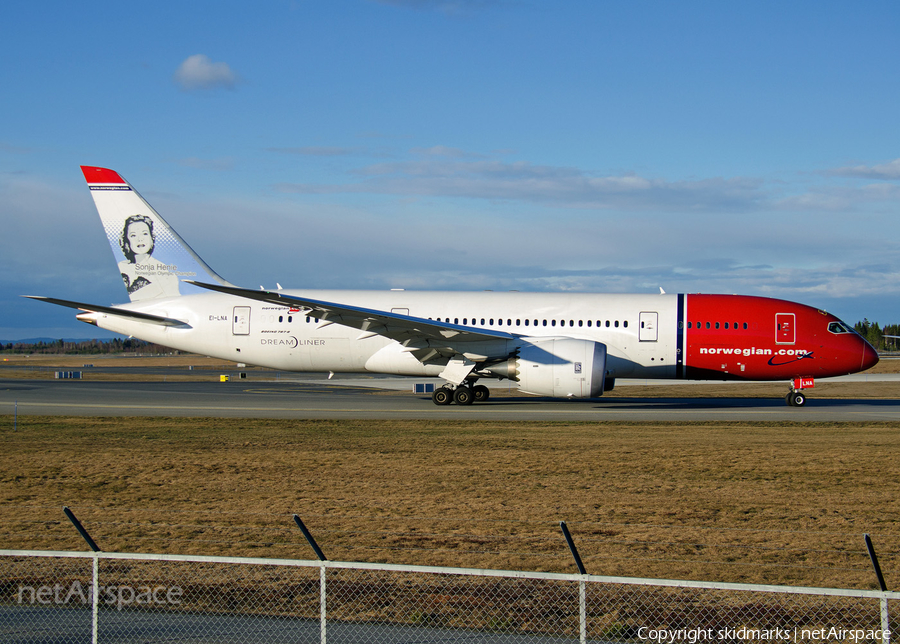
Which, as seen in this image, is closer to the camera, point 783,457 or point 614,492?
point 614,492

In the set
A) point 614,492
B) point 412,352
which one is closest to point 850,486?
point 614,492

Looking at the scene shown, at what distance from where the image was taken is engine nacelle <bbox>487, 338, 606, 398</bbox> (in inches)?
890

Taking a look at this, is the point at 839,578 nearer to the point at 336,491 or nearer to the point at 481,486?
the point at 481,486

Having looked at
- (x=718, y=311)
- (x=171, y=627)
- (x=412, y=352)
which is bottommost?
(x=171, y=627)

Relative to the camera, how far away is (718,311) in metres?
25.1

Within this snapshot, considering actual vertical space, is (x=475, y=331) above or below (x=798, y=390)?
above

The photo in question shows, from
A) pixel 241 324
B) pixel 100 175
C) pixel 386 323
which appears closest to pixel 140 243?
pixel 100 175

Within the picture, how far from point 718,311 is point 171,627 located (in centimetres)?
2218

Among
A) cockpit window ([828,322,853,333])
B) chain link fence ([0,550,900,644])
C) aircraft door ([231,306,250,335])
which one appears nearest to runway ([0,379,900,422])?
aircraft door ([231,306,250,335])

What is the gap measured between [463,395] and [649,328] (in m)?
6.62

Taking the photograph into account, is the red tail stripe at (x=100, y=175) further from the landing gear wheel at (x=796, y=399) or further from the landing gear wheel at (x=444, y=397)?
the landing gear wheel at (x=796, y=399)

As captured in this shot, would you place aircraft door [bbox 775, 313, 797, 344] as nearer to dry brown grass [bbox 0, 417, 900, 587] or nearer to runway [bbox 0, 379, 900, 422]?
runway [bbox 0, 379, 900, 422]

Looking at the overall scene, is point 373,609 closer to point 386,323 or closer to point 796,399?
point 386,323

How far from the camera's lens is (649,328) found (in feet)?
81.9
